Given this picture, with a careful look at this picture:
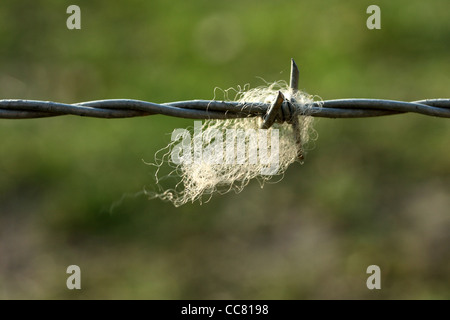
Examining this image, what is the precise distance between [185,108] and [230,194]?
2540 millimetres

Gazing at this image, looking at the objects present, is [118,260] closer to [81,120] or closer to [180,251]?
[180,251]

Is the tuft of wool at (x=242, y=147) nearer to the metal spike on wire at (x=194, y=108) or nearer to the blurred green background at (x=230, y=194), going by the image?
the metal spike on wire at (x=194, y=108)

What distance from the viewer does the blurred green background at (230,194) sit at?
382cm

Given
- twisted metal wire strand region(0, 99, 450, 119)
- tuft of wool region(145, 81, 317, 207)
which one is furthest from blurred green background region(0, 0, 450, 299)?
twisted metal wire strand region(0, 99, 450, 119)

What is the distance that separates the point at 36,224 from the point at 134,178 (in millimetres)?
767

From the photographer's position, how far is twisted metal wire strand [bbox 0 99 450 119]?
180 centimetres

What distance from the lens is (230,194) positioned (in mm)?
4324

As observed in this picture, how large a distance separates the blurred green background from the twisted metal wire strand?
1.59 metres

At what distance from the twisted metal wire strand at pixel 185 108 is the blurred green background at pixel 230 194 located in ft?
5.23

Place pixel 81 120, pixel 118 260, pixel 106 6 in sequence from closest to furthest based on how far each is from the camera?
pixel 118 260 < pixel 81 120 < pixel 106 6

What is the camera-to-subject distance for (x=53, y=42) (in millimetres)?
5895

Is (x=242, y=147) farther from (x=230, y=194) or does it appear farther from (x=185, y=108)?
(x=230, y=194)

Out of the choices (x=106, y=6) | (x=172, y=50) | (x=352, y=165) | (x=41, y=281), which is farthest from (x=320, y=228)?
(x=106, y=6)

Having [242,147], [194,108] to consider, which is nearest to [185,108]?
[194,108]
